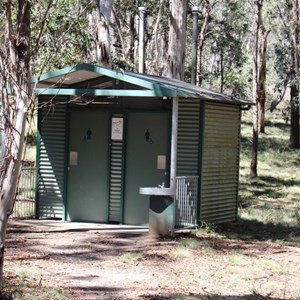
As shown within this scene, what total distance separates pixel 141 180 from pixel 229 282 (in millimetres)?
4806

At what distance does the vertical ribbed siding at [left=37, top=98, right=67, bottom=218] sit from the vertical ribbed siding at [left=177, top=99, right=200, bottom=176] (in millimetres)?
2332

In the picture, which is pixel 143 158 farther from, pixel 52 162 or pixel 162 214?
pixel 52 162

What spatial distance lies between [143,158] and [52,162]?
1880mm

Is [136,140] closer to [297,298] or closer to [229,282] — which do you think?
[229,282]

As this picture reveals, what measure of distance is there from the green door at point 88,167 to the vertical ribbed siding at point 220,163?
76.2 inches

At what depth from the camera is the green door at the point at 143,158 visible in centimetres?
1321

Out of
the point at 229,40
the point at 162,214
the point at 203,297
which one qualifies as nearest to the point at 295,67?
the point at 229,40

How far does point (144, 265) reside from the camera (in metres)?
9.75

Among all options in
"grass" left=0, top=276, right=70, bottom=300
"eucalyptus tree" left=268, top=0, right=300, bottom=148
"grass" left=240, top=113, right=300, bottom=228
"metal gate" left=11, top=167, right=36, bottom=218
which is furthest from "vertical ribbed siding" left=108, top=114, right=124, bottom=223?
"eucalyptus tree" left=268, top=0, right=300, bottom=148

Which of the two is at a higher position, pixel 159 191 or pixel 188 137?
pixel 188 137

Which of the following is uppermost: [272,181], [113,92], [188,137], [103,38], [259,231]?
[103,38]

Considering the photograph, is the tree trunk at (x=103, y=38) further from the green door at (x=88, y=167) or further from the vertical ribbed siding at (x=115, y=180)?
the vertical ribbed siding at (x=115, y=180)

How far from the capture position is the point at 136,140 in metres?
13.4

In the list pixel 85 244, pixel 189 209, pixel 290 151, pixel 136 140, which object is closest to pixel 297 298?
pixel 85 244
